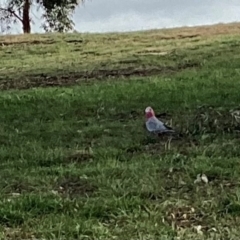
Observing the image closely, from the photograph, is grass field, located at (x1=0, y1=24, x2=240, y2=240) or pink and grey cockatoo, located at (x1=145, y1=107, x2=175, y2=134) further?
pink and grey cockatoo, located at (x1=145, y1=107, x2=175, y2=134)

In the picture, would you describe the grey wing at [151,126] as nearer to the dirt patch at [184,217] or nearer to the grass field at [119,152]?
the grass field at [119,152]

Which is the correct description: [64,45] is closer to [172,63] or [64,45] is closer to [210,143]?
[172,63]

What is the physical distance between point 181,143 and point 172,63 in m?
6.66

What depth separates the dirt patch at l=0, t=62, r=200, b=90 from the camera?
Answer: 37.0 ft

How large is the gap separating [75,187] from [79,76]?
689 centimetres

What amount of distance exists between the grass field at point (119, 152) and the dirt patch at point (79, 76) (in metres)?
0.02


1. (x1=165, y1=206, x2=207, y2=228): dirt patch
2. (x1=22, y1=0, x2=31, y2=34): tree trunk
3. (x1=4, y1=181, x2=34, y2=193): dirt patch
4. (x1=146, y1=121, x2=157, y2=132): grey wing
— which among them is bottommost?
(x1=165, y1=206, x2=207, y2=228): dirt patch

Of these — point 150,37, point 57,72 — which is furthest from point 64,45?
point 57,72

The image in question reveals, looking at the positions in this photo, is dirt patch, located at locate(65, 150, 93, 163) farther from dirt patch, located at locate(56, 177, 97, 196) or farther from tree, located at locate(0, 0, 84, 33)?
tree, located at locate(0, 0, 84, 33)

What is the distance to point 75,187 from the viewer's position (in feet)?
16.8

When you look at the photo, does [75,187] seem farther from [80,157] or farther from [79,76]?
[79,76]

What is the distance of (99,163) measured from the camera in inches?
228

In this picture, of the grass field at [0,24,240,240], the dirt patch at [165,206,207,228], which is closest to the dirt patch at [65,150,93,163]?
the grass field at [0,24,240,240]

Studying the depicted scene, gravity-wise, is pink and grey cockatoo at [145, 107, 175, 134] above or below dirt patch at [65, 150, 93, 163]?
above
